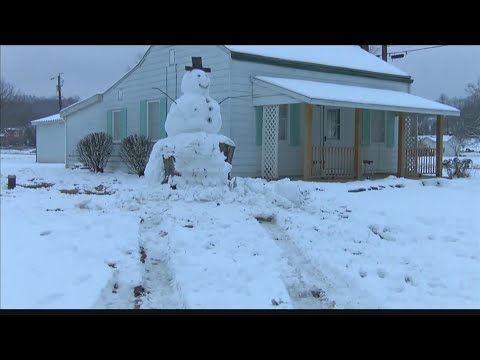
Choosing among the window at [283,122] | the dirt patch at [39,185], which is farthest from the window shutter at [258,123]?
the dirt patch at [39,185]

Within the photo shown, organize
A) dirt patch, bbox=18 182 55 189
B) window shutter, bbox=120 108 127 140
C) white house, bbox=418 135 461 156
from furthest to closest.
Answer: white house, bbox=418 135 461 156, window shutter, bbox=120 108 127 140, dirt patch, bbox=18 182 55 189

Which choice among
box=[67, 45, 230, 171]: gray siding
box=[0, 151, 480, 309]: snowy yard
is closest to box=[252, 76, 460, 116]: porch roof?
box=[67, 45, 230, 171]: gray siding

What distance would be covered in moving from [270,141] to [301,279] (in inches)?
288

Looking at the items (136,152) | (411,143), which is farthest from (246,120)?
(411,143)

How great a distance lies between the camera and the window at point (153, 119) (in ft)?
45.2

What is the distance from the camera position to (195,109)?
331 inches

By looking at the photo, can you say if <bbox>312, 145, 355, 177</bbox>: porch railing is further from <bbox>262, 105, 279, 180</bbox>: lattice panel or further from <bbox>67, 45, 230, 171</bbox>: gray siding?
<bbox>67, 45, 230, 171</bbox>: gray siding

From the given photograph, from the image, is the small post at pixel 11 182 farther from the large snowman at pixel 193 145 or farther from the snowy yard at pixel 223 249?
the large snowman at pixel 193 145

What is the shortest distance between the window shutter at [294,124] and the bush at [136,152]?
363 cm

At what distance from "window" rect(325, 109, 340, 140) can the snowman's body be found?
19.8 feet

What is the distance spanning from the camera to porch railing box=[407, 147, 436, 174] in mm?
14039
